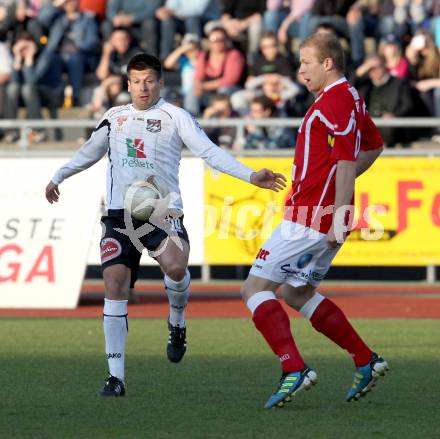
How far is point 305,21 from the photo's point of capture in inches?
779

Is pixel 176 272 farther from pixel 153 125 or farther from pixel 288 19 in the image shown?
pixel 288 19

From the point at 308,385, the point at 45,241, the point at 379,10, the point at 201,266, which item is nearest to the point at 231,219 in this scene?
the point at 201,266

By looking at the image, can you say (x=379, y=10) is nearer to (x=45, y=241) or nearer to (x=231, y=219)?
(x=231, y=219)

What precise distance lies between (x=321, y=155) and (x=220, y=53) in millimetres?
11767

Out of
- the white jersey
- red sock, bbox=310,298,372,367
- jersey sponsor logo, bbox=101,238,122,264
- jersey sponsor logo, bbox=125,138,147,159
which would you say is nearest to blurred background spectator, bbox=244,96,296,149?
the white jersey

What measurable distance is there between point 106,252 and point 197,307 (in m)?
6.46

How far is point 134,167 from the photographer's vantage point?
28.5 ft

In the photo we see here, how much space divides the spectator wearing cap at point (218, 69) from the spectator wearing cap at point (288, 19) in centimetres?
96

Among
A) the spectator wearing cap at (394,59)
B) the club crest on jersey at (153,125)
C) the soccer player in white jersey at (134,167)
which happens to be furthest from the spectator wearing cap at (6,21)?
the club crest on jersey at (153,125)

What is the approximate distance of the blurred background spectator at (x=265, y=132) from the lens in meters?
17.1

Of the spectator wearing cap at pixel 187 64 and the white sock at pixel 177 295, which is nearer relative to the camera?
the white sock at pixel 177 295

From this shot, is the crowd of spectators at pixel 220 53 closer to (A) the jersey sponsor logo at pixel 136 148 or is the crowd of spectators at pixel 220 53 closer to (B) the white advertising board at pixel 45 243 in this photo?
(B) the white advertising board at pixel 45 243

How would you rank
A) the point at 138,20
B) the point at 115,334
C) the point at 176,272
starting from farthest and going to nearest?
the point at 138,20 < the point at 176,272 < the point at 115,334

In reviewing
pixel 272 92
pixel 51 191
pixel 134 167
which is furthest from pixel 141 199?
pixel 272 92
